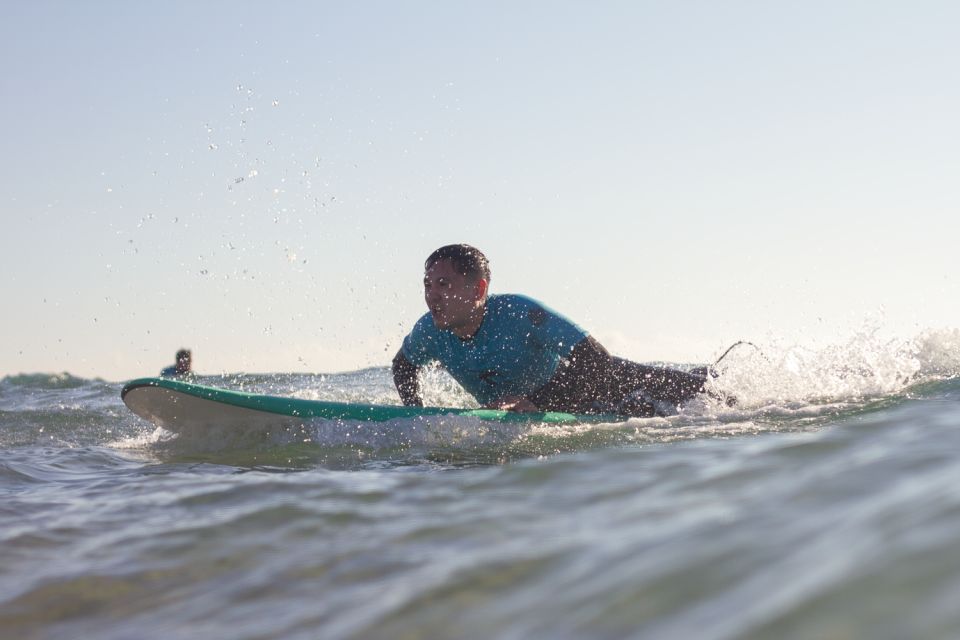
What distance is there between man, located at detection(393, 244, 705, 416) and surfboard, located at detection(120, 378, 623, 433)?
0.41 m

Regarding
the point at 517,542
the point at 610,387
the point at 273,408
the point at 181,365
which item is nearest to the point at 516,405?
the point at 610,387

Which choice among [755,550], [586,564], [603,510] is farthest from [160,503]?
[755,550]

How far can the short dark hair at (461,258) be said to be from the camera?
677cm

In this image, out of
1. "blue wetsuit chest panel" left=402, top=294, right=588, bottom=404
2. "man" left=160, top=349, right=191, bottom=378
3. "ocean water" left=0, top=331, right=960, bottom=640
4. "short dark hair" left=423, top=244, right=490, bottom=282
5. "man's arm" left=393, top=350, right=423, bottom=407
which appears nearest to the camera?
"ocean water" left=0, top=331, right=960, bottom=640

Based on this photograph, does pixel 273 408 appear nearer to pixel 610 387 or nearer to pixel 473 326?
pixel 473 326

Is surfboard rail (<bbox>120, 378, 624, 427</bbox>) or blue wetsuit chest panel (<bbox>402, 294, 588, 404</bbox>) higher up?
blue wetsuit chest panel (<bbox>402, 294, 588, 404</bbox>)

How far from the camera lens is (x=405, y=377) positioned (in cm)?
751

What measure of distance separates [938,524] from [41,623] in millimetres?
2374

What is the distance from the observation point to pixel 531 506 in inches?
123

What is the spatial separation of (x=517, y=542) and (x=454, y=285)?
14.0ft

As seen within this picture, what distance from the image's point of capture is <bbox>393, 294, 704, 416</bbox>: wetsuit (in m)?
6.95

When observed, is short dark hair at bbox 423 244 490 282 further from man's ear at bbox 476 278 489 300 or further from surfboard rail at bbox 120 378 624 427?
surfboard rail at bbox 120 378 624 427

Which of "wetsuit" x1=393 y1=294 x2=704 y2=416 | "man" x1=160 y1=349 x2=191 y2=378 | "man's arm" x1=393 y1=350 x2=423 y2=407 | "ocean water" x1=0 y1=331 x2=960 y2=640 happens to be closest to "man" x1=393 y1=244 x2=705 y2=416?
"wetsuit" x1=393 y1=294 x2=704 y2=416

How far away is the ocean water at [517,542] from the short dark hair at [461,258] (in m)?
1.63
